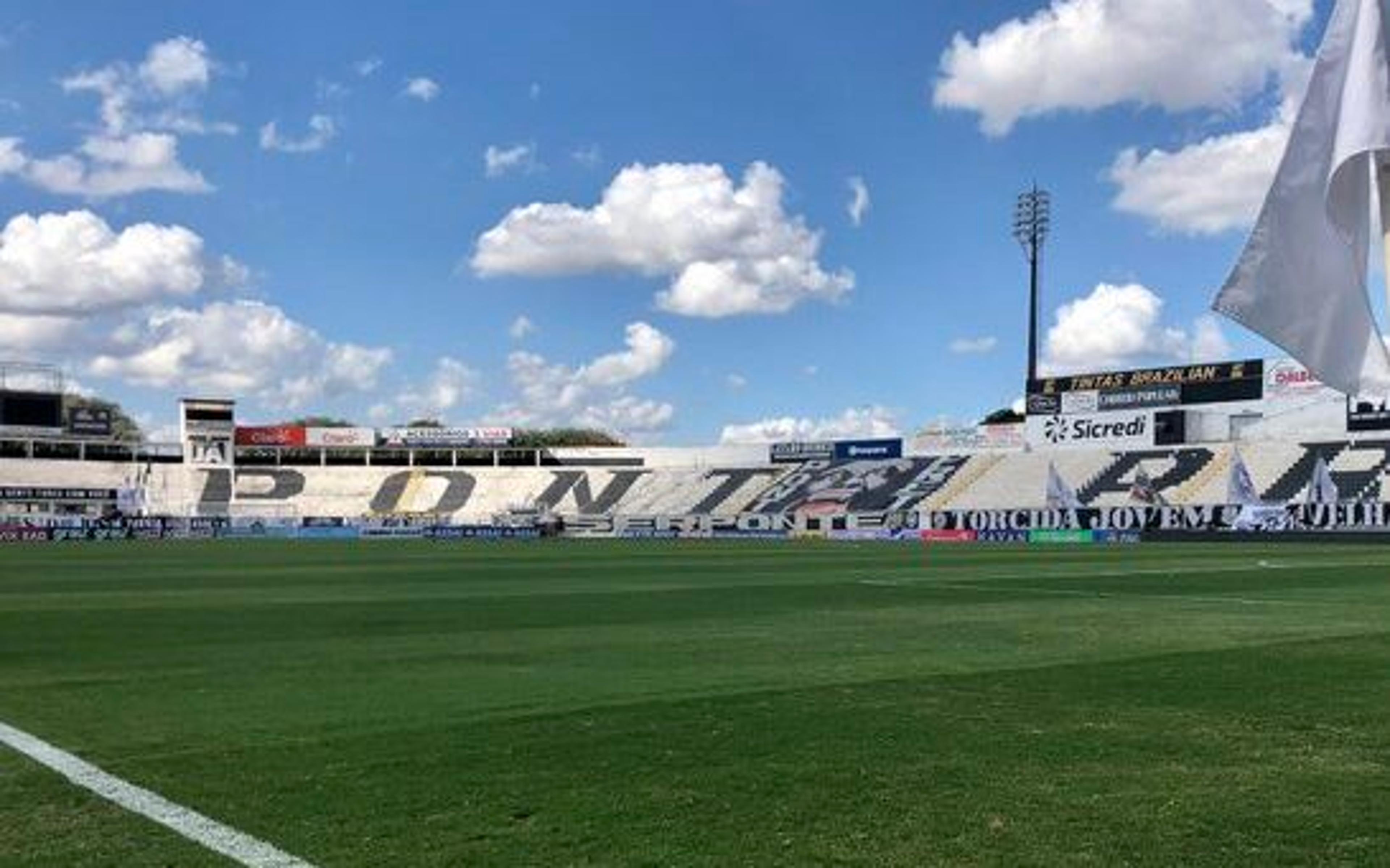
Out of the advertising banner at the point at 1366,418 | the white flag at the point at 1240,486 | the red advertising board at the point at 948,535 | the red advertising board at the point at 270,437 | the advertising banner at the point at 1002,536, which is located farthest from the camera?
the red advertising board at the point at 270,437

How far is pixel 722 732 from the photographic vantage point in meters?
9.66

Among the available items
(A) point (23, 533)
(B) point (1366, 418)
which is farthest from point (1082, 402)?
(A) point (23, 533)

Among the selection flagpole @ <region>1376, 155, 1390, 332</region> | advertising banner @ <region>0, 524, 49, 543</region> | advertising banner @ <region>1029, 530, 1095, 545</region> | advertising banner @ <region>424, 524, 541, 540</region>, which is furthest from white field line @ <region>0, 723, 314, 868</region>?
advertising banner @ <region>424, 524, 541, 540</region>

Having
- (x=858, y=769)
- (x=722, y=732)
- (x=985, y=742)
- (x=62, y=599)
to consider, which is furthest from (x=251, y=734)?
(x=62, y=599)

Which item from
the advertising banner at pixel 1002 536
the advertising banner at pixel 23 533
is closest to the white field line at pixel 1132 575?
the advertising banner at pixel 1002 536

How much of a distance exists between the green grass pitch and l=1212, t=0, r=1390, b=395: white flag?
7.59ft

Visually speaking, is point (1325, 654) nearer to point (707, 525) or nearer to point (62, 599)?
point (62, 599)

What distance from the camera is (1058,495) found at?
227ft

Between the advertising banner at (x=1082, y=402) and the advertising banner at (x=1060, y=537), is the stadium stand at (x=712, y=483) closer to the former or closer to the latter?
the advertising banner at (x=1082, y=402)

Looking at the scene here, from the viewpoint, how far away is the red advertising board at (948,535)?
255ft

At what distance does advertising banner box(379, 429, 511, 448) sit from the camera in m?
136

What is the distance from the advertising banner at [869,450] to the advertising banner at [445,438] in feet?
128

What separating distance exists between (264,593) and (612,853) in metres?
23.6

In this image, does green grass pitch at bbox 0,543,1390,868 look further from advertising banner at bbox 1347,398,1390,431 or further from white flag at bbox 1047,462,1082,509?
advertising banner at bbox 1347,398,1390,431
